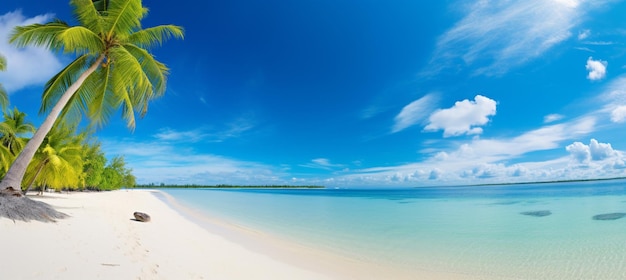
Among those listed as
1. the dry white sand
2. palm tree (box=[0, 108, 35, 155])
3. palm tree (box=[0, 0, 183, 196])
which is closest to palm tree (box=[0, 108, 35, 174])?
palm tree (box=[0, 108, 35, 155])

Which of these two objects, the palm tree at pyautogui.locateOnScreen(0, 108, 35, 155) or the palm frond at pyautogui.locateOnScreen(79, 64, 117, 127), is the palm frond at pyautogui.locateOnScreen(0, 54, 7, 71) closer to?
the palm frond at pyautogui.locateOnScreen(79, 64, 117, 127)

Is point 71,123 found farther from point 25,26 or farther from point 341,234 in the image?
point 341,234

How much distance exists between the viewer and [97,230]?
7.40m

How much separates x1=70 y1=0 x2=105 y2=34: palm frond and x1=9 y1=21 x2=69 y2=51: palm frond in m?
0.60

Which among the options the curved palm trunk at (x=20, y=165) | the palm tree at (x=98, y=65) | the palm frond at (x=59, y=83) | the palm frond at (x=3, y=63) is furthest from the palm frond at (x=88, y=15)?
the palm frond at (x=3, y=63)

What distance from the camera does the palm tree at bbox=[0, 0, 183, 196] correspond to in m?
8.34

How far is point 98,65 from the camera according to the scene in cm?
969

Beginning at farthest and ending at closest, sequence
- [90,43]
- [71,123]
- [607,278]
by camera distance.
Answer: [71,123] → [90,43] → [607,278]

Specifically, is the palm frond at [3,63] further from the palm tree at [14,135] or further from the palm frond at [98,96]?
the palm tree at [14,135]

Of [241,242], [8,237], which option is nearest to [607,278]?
[241,242]

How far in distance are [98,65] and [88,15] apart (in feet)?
5.02

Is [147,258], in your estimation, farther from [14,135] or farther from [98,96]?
[14,135]

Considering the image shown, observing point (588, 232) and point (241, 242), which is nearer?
point (241, 242)

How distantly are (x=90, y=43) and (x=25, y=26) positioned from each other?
5.57ft
